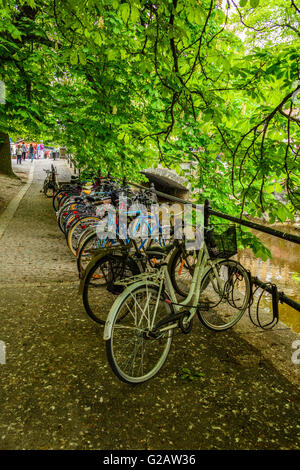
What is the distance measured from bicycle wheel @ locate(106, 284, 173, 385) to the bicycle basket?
Answer: 92 centimetres

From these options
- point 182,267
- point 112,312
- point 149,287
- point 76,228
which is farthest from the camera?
point 76,228

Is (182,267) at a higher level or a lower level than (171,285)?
lower

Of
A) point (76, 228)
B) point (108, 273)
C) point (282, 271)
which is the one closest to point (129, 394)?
point (108, 273)

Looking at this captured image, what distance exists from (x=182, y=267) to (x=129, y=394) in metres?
1.83

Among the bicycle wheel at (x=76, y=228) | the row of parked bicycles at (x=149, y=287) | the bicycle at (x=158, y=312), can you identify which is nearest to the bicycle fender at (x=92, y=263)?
the row of parked bicycles at (x=149, y=287)

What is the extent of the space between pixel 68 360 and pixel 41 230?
5.60 meters

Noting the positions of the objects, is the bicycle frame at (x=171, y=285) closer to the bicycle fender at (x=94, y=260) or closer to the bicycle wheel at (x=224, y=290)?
the bicycle wheel at (x=224, y=290)

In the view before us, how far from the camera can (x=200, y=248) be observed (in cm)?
309

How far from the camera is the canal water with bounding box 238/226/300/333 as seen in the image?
971 centimetres

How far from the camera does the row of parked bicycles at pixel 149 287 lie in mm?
2396

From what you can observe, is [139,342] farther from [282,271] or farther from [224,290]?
[282,271]

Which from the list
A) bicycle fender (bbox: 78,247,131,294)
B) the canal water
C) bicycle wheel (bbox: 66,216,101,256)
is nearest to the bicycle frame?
bicycle fender (bbox: 78,247,131,294)

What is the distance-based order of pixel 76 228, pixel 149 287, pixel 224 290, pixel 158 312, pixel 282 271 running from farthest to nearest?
pixel 282 271
pixel 76 228
pixel 224 290
pixel 158 312
pixel 149 287

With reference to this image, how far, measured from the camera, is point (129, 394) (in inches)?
89.3
